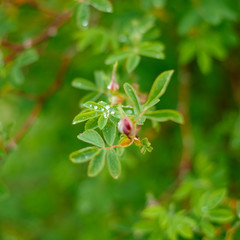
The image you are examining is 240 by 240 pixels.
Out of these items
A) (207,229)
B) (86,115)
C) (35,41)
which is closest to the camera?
(86,115)

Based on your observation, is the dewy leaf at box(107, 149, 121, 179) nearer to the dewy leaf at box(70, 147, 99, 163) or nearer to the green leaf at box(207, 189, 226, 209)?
the dewy leaf at box(70, 147, 99, 163)

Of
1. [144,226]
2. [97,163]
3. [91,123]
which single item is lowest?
[144,226]

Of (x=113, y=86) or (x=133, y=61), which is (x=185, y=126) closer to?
(x=133, y=61)

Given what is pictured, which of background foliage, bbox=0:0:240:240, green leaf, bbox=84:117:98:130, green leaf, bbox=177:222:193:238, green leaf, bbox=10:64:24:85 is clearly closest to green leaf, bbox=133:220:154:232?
background foliage, bbox=0:0:240:240

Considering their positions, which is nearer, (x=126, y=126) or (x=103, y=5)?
(x=126, y=126)

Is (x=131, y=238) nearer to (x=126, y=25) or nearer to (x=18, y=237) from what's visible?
(x=126, y=25)

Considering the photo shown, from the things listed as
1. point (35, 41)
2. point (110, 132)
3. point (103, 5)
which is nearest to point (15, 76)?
point (35, 41)

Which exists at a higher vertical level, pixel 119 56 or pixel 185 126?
pixel 119 56

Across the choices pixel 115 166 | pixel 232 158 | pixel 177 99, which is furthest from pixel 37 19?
pixel 115 166
